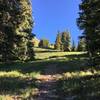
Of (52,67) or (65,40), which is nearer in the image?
(52,67)

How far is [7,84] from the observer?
843 inches

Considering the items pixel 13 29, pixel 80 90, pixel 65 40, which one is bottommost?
pixel 80 90

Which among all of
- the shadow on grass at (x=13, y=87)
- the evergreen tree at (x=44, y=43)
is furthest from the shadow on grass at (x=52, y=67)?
the evergreen tree at (x=44, y=43)

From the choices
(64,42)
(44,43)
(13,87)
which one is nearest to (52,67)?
(13,87)

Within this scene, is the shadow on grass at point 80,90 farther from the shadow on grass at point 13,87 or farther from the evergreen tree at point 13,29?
the evergreen tree at point 13,29

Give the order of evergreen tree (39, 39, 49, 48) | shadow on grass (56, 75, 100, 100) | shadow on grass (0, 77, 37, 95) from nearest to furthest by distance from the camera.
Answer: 1. shadow on grass (56, 75, 100, 100)
2. shadow on grass (0, 77, 37, 95)
3. evergreen tree (39, 39, 49, 48)

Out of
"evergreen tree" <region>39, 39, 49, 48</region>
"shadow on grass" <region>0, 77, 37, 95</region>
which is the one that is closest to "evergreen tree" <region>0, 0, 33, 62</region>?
"shadow on grass" <region>0, 77, 37, 95</region>

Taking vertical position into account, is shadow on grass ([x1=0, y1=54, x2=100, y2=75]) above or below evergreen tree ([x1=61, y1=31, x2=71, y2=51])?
below

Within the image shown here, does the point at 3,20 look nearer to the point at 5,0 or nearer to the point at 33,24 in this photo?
the point at 5,0

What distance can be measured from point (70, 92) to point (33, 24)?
42.1m

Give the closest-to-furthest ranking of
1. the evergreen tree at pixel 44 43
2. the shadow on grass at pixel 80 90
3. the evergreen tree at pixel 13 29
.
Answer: the shadow on grass at pixel 80 90 < the evergreen tree at pixel 13 29 < the evergreen tree at pixel 44 43

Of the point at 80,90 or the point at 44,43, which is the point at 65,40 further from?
the point at 80,90

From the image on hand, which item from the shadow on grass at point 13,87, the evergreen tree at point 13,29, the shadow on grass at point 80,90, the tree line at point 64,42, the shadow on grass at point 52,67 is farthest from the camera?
the tree line at point 64,42

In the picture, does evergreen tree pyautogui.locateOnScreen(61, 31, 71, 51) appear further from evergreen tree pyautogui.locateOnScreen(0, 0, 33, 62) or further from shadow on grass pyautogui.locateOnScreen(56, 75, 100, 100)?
shadow on grass pyautogui.locateOnScreen(56, 75, 100, 100)
